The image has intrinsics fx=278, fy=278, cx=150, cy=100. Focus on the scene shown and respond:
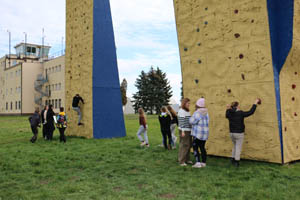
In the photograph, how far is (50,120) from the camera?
14.2m

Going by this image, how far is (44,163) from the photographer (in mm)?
8523

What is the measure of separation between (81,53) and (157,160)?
9.40 metres

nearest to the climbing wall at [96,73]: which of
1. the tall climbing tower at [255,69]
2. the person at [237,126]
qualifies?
the tall climbing tower at [255,69]

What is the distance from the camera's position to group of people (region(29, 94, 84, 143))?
43.8ft

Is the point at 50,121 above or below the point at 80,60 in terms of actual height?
below

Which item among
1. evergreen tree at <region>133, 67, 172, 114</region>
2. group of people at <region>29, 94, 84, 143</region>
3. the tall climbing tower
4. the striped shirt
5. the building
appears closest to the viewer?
the tall climbing tower

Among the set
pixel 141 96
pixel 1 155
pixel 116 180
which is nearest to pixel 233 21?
pixel 116 180

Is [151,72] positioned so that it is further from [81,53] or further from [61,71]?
[81,53]

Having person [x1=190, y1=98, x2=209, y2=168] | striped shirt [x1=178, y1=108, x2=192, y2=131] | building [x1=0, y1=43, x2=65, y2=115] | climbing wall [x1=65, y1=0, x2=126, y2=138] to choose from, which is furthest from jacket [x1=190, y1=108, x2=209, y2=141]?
building [x1=0, y1=43, x2=65, y2=115]

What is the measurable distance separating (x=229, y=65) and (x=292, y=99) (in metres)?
2.01

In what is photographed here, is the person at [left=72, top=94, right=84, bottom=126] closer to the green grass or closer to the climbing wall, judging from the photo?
the climbing wall

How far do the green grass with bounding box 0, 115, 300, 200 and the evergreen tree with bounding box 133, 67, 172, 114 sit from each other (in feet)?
150

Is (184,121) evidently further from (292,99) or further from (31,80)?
(31,80)

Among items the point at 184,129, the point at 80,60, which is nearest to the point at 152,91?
the point at 80,60
